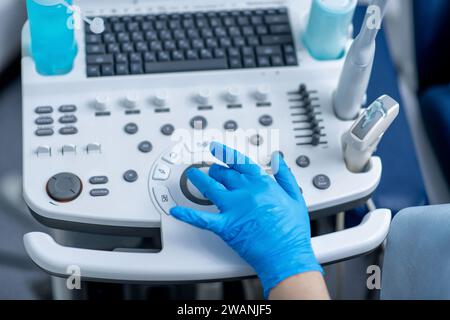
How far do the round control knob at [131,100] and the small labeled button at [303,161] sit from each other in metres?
0.25

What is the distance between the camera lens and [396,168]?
1126 millimetres

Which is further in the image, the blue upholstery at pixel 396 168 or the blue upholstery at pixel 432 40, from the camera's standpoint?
the blue upholstery at pixel 432 40

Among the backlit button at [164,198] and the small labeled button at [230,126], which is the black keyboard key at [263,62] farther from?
the backlit button at [164,198]

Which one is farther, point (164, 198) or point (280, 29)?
point (280, 29)

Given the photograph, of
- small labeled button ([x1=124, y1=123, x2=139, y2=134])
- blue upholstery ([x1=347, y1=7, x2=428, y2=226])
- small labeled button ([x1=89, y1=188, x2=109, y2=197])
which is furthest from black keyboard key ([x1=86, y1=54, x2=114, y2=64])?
blue upholstery ([x1=347, y1=7, x2=428, y2=226])

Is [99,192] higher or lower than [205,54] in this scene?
lower

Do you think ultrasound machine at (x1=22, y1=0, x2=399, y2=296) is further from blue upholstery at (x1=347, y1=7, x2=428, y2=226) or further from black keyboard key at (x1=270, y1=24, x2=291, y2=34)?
blue upholstery at (x1=347, y1=7, x2=428, y2=226)

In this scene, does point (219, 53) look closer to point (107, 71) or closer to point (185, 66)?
point (185, 66)

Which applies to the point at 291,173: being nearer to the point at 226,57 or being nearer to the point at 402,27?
the point at 226,57

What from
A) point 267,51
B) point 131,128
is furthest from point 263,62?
point 131,128

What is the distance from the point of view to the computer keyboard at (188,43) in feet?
3.33

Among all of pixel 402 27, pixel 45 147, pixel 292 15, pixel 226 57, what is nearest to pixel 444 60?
pixel 402 27

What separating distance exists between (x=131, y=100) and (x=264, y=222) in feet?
0.89

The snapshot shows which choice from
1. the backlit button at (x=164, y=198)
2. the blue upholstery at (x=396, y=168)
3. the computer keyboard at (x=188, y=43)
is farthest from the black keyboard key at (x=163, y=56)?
the blue upholstery at (x=396, y=168)
